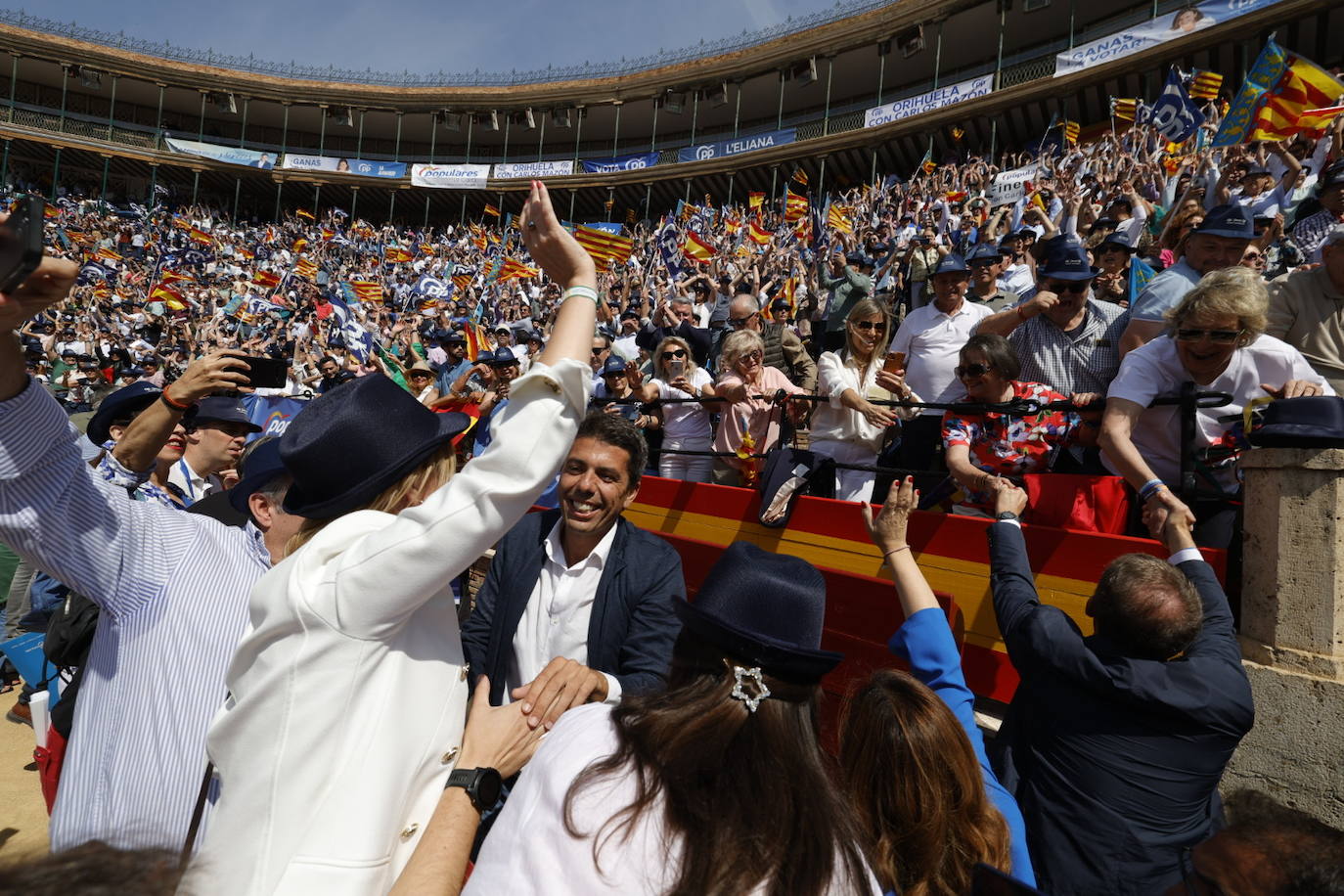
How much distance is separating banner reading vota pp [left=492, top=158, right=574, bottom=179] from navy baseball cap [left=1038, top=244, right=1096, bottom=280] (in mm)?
31452

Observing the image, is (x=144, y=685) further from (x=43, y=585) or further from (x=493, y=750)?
(x=43, y=585)

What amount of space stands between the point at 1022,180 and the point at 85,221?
32.6 metres

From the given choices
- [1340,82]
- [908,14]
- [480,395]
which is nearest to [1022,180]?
[1340,82]

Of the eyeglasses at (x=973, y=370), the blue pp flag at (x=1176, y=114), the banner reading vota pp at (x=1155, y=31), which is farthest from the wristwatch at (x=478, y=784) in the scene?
the banner reading vota pp at (x=1155, y=31)

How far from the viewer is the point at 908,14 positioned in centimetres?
2459

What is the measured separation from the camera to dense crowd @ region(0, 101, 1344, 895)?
1.20 m

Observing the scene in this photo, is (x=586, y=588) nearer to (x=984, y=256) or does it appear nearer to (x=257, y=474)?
(x=257, y=474)

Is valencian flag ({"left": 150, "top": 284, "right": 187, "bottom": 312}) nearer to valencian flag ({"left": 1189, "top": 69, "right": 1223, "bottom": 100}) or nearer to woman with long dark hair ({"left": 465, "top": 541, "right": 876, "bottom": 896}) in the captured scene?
woman with long dark hair ({"left": 465, "top": 541, "right": 876, "bottom": 896})

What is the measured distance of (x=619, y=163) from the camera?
3184cm

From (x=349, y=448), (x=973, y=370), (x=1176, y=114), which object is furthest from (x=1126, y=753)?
(x=1176, y=114)

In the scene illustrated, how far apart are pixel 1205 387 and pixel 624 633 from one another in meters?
2.60

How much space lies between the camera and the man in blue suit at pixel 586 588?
2482 millimetres

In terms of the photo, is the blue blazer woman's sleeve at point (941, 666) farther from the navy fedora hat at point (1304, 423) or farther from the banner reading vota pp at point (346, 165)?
the banner reading vota pp at point (346, 165)

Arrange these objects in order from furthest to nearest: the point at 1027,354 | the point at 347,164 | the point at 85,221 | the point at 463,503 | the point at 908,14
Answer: the point at 347,164 < the point at 85,221 < the point at 908,14 < the point at 1027,354 < the point at 463,503
